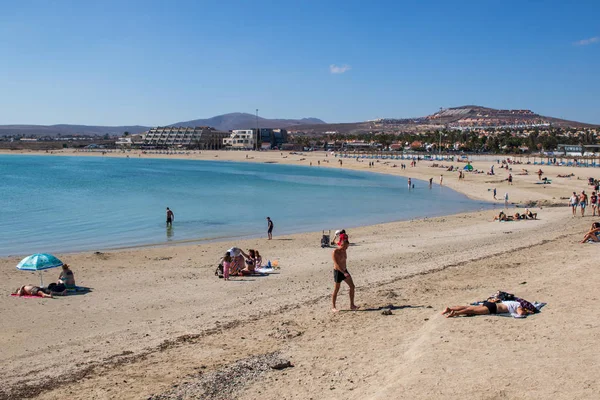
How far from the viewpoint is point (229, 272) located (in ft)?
45.8

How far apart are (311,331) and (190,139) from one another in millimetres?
180324

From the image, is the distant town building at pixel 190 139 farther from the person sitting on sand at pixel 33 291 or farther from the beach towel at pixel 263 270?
the person sitting on sand at pixel 33 291

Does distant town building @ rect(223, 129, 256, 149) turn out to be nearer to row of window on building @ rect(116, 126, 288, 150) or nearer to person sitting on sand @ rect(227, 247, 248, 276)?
row of window on building @ rect(116, 126, 288, 150)

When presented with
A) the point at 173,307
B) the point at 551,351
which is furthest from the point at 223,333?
the point at 551,351

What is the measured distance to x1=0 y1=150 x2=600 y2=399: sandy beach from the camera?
6520mm

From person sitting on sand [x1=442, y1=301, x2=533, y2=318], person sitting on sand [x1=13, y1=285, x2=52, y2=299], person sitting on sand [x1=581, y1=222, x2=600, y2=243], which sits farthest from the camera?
person sitting on sand [x1=581, y1=222, x2=600, y2=243]

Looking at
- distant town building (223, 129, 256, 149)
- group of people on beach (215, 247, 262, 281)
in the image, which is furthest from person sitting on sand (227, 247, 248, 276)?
distant town building (223, 129, 256, 149)

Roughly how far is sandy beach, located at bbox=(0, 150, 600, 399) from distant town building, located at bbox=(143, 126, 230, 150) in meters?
166

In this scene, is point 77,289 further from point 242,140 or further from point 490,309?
point 242,140

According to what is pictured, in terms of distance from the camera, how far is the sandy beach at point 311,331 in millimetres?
6520

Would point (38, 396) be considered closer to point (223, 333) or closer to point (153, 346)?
point (153, 346)

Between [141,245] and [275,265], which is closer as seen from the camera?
[275,265]

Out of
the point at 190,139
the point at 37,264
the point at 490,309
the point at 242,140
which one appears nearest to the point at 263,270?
the point at 37,264

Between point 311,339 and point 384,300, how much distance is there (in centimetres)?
261
